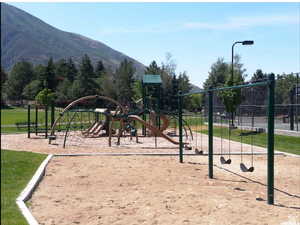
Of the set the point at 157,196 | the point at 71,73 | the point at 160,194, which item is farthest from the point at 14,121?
the point at 71,73

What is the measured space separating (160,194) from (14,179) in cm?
285

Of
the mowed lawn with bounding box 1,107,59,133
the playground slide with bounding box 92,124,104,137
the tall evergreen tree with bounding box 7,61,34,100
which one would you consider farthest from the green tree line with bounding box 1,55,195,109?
the playground slide with bounding box 92,124,104,137

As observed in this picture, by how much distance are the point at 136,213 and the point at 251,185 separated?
323 centimetres

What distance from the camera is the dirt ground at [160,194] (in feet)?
18.0

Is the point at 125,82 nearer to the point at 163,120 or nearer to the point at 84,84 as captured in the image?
the point at 84,84

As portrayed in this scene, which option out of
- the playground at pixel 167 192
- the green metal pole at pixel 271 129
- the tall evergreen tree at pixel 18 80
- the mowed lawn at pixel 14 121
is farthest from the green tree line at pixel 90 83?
the green metal pole at pixel 271 129

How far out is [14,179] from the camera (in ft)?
24.8

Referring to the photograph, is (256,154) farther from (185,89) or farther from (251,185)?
(185,89)

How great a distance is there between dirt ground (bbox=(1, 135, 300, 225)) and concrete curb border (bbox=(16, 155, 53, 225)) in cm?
12

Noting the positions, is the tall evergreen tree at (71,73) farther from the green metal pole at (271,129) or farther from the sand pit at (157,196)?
the green metal pole at (271,129)

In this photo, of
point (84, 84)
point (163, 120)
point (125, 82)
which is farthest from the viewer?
A: point (84, 84)

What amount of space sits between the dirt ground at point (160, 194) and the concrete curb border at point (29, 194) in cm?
12

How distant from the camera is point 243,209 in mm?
5941

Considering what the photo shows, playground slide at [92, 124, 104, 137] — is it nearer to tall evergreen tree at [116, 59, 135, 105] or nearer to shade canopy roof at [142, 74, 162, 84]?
shade canopy roof at [142, 74, 162, 84]
